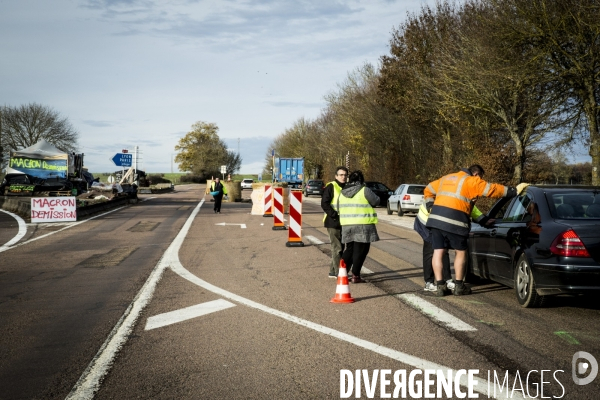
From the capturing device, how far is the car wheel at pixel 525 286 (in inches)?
300

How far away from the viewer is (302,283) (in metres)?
9.81

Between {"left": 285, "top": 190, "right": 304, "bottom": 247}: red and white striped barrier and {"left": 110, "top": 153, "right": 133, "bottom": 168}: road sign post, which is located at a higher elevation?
{"left": 110, "top": 153, "right": 133, "bottom": 168}: road sign post

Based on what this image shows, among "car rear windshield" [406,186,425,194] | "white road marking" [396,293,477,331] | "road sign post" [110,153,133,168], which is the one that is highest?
"road sign post" [110,153,133,168]

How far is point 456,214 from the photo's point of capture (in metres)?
8.48

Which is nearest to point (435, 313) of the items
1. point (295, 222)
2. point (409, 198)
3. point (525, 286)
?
point (525, 286)

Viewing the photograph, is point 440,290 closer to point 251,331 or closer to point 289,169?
point 251,331

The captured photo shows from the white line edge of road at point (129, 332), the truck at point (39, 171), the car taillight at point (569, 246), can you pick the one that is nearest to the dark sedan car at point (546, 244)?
the car taillight at point (569, 246)

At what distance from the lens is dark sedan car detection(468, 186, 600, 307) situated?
7.08m

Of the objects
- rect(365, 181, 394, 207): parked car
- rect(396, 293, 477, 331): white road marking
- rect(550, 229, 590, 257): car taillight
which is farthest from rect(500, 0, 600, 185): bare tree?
rect(550, 229, 590, 257): car taillight

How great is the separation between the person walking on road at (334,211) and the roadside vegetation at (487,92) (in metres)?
14.6

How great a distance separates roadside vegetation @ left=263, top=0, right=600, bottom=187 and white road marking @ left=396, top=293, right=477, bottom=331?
1619 cm

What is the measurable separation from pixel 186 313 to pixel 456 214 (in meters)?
3.48

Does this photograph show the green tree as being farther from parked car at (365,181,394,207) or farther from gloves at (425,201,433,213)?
gloves at (425,201,433,213)

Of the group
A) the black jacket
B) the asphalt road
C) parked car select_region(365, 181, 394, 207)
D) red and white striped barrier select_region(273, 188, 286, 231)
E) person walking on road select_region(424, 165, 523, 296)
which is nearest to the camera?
the asphalt road
